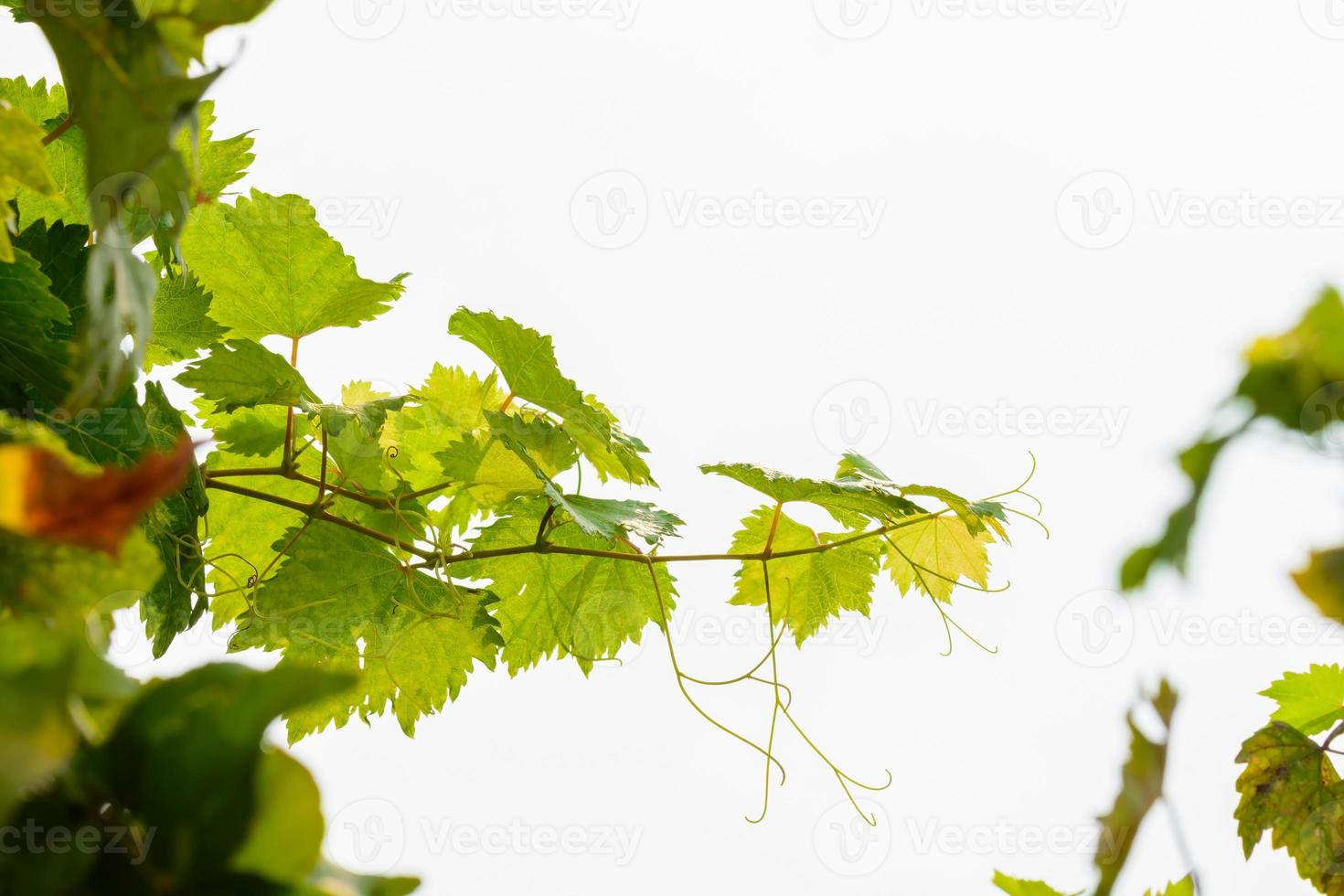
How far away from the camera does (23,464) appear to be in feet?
0.48

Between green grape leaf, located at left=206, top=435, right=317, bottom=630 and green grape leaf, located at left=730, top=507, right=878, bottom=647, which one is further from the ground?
green grape leaf, located at left=730, top=507, right=878, bottom=647

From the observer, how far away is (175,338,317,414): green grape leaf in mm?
493

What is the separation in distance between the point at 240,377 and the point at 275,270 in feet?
0.33

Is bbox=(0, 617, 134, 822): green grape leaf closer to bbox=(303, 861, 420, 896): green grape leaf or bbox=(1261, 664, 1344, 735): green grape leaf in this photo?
bbox=(303, 861, 420, 896): green grape leaf

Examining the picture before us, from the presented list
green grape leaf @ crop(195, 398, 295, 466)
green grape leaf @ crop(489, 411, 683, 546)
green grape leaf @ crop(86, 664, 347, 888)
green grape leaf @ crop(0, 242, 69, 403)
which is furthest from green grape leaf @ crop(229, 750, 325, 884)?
green grape leaf @ crop(195, 398, 295, 466)

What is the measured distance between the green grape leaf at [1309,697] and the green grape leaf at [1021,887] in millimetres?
188

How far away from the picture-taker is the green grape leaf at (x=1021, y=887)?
0.86 feet

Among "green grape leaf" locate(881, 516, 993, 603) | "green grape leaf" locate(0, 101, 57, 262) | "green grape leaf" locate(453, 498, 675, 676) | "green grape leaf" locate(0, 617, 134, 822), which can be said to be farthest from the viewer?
"green grape leaf" locate(881, 516, 993, 603)

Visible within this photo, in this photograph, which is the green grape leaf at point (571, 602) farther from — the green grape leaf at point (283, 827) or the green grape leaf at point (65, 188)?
the green grape leaf at point (283, 827)

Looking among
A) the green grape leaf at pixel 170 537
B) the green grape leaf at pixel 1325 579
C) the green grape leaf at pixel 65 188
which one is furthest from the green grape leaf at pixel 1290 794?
the green grape leaf at pixel 65 188

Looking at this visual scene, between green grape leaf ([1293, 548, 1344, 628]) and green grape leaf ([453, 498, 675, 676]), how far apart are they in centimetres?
44

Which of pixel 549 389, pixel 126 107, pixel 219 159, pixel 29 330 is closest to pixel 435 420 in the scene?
pixel 549 389

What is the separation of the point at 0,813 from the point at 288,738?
0.49m

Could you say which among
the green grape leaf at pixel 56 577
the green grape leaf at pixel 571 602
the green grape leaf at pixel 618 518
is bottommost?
the green grape leaf at pixel 56 577
